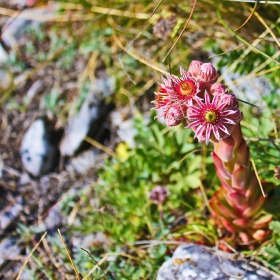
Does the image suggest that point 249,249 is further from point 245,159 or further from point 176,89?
point 176,89

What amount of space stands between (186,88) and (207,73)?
0.34ft

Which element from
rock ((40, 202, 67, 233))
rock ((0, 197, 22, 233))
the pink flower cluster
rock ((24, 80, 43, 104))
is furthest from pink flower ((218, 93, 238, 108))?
rock ((24, 80, 43, 104))

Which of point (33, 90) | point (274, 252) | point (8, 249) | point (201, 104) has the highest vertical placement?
point (201, 104)

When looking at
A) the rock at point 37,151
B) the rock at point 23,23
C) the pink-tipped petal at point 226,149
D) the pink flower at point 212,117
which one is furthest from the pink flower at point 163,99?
the rock at point 23,23

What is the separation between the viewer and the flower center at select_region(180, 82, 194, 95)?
5.14 ft

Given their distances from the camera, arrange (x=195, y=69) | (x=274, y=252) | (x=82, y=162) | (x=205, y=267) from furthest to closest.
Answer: (x=82, y=162), (x=205, y=267), (x=274, y=252), (x=195, y=69)

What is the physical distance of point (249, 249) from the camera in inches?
83.7

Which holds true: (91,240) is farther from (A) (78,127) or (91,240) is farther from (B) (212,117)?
(B) (212,117)

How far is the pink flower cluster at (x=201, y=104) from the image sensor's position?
1.53 meters

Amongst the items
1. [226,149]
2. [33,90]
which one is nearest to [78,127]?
[33,90]

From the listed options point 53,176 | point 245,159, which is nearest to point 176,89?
point 245,159

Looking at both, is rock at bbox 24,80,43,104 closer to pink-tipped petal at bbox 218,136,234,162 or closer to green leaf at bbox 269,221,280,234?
pink-tipped petal at bbox 218,136,234,162

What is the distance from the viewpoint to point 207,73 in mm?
1593

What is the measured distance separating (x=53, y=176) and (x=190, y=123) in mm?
1792
